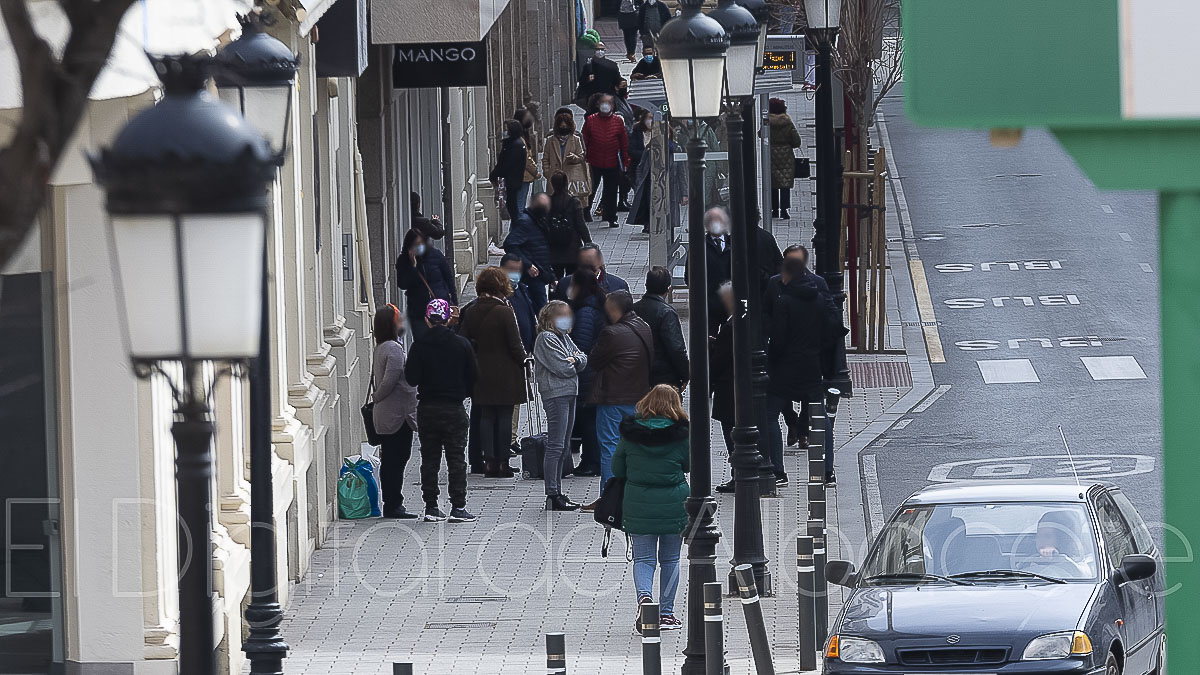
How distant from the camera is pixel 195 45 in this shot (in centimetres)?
1149

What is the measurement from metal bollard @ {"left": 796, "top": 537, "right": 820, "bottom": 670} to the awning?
Answer: 9.69 meters

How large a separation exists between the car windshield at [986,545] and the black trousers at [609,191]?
21.5 metres

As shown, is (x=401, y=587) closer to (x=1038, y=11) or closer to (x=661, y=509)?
(x=661, y=509)

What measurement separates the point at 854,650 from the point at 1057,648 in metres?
1.09

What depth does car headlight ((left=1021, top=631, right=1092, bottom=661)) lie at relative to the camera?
10266 mm

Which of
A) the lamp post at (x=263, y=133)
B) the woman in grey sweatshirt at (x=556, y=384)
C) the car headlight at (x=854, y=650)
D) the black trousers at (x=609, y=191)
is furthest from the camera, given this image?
the black trousers at (x=609, y=191)

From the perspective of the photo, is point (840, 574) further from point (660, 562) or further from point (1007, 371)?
point (1007, 371)

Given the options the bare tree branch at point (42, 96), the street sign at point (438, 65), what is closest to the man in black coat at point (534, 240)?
the street sign at point (438, 65)

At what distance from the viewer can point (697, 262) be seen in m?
11.9

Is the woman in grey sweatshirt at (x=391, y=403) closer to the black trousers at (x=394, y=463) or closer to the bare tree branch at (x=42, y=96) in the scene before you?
the black trousers at (x=394, y=463)

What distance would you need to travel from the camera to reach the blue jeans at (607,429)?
16844 mm

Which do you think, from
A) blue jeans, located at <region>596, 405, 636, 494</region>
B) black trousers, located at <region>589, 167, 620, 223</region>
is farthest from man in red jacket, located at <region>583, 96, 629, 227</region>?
blue jeans, located at <region>596, 405, 636, 494</region>

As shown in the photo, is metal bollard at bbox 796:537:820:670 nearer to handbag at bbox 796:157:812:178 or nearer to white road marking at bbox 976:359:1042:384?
white road marking at bbox 976:359:1042:384

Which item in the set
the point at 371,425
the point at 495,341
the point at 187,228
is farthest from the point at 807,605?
the point at 187,228
